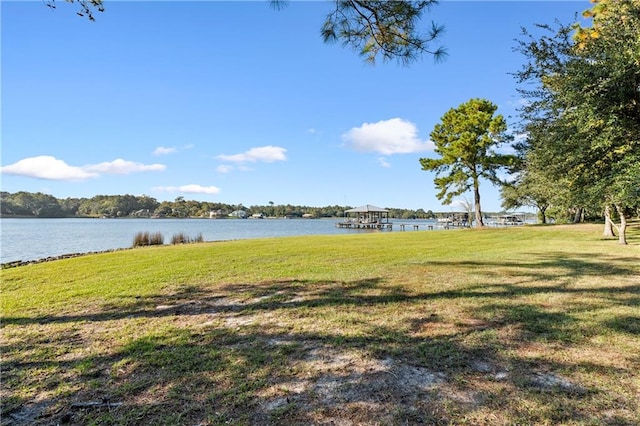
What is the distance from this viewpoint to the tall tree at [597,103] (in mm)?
5383

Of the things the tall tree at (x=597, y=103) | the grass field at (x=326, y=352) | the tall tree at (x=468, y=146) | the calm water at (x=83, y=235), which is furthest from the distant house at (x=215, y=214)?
the tall tree at (x=597, y=103)

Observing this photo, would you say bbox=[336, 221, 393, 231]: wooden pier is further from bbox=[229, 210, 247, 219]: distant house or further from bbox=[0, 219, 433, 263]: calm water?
bbox=[229, 210, 247, 219]: distant house

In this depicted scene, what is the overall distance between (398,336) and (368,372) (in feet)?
2.85

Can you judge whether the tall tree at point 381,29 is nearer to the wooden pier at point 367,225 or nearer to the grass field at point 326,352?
the grass field at point 326,352

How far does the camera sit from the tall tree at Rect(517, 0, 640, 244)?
5383 millimetres

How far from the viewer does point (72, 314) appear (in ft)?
14.5

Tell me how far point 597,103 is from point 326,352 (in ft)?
19.1

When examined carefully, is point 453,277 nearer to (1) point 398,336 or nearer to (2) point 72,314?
(1) point 398,336

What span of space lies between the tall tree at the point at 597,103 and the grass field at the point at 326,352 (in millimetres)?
1928

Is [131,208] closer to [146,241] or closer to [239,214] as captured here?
[239,214]

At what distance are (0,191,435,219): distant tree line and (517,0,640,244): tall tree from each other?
175ft

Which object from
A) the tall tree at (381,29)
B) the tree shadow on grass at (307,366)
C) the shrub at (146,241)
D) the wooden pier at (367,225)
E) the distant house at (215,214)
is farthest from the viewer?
the distant house at (215,214)

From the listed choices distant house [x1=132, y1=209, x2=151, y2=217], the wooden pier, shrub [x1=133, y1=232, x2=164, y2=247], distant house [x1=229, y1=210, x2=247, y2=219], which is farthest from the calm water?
distant house [x1=229, y1=210, x2=247, y2=219]

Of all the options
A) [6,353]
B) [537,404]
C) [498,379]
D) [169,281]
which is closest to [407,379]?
[498,379]
